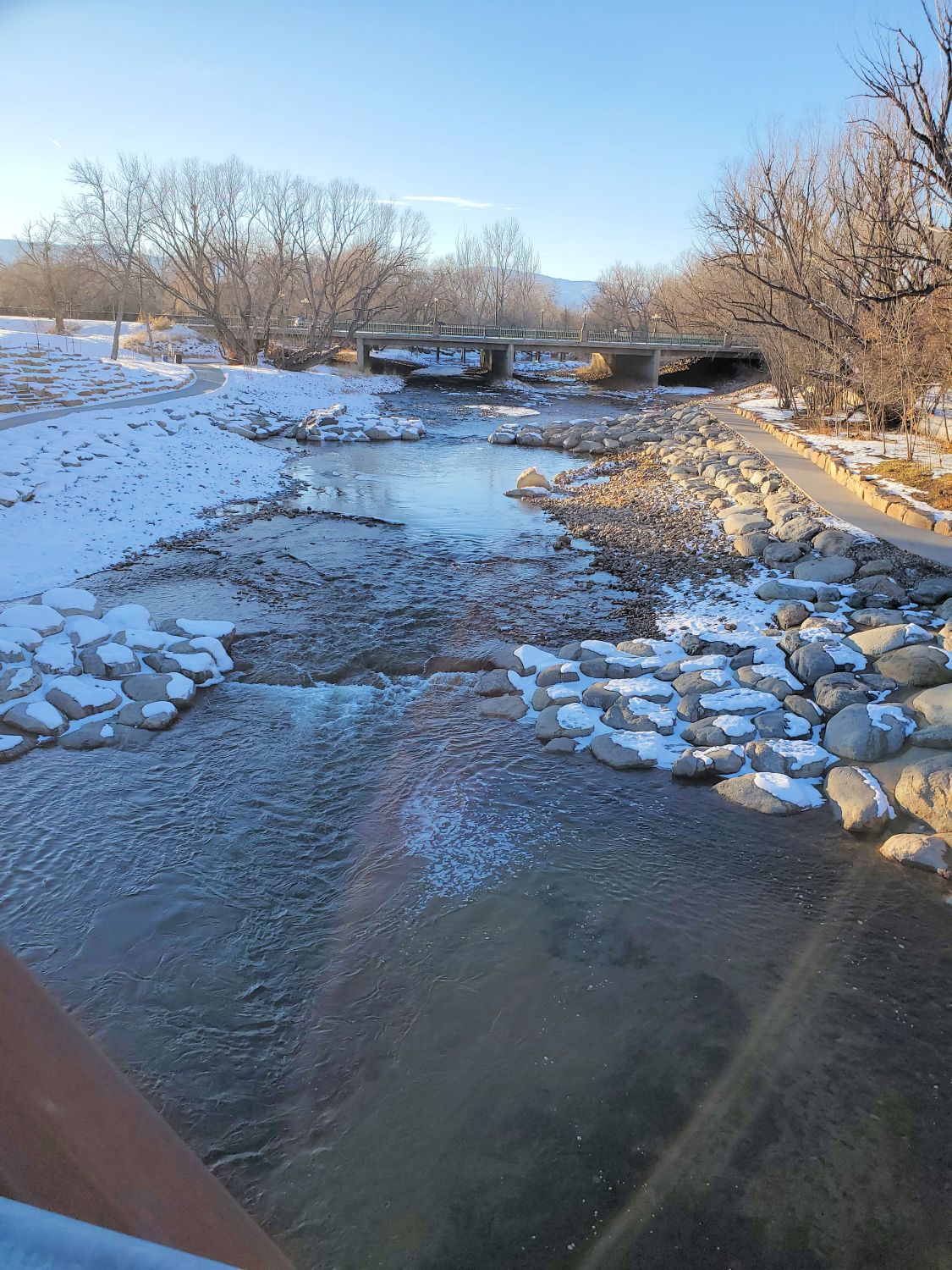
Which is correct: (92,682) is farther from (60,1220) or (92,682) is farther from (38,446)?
(38,446)

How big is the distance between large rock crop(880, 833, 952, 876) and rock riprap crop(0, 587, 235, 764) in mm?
6074

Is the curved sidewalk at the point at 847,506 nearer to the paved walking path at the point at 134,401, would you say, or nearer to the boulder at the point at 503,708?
the boulder at the point at 503,708

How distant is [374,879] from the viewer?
17.9ft

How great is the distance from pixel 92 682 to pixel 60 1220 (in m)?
7.98

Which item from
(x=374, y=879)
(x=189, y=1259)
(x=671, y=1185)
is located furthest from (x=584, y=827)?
(x=189, y=1259)

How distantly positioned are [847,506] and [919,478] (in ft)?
6.22

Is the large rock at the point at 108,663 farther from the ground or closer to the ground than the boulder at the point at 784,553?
closer to the ground

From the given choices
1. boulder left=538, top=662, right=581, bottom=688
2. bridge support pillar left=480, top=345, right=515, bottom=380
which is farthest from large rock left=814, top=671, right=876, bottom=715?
bridge support pillar left=480, top=345, right=515, bottom=380

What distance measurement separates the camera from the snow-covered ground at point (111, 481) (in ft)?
38.9

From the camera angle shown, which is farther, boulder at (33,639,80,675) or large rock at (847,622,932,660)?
boulder at (33,639,80,675)

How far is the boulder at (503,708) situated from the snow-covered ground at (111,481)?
21.2ft

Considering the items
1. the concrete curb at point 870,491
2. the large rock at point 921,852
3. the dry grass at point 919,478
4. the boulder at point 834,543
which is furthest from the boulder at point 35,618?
the dry grass at point 919,478

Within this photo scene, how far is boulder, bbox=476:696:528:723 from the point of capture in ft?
25.2

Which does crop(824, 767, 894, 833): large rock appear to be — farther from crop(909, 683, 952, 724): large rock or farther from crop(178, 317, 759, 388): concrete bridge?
crop(178, 317, 759, 388): concrete bridge
